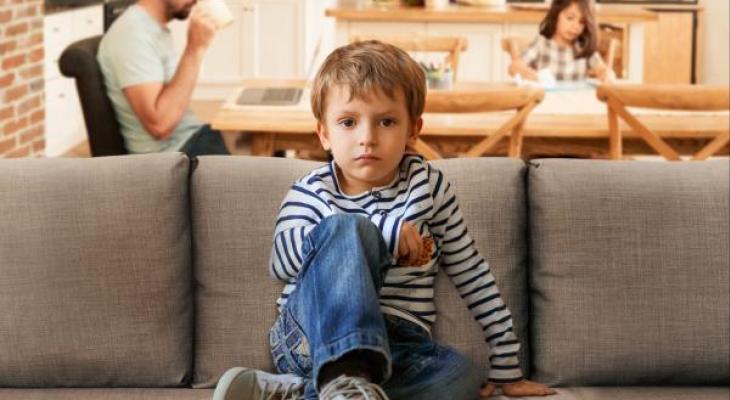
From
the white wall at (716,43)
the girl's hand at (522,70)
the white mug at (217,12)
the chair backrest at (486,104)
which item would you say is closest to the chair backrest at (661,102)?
the chair backrest at (486,104)

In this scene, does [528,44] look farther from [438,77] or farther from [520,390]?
[520,390]

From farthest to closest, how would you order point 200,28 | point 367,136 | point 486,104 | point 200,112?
point 200,112 < point 200,28 < point 486,104 < point 367,136

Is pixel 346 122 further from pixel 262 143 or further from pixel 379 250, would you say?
pixel 262 143

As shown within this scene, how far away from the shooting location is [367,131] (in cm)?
193

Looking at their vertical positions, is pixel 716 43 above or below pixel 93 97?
below

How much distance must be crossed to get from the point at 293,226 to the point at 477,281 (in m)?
0.33

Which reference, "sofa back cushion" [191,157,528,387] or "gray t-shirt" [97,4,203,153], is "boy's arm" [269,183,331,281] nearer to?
"sofa back cushion" [191,157,528,387]

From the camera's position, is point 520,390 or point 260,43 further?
point 260,43

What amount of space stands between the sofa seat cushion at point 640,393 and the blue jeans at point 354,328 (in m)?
0.15

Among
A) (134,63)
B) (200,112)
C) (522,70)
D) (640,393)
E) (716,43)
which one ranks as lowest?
(200,112)

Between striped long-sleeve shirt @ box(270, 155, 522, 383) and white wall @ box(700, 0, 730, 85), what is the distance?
645cm

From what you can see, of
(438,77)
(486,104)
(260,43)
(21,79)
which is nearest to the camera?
(486,104)

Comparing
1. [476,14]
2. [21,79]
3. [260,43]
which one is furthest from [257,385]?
[260,43]

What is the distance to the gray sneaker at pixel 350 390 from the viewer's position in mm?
1672
